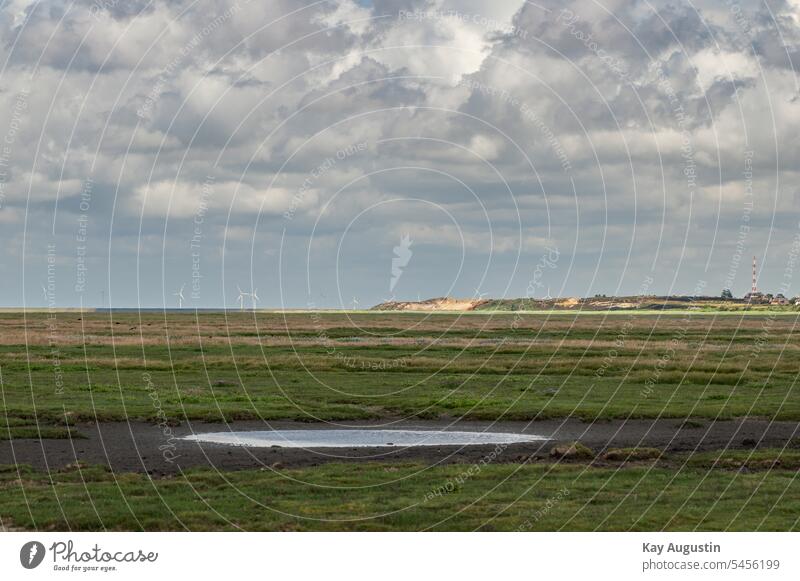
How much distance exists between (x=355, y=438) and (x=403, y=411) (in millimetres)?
9644

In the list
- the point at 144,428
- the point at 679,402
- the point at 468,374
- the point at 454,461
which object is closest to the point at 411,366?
the point at 468,374

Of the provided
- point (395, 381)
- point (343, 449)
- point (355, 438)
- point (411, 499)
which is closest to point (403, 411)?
point (355, 438)

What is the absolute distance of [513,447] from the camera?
36562 millimetres

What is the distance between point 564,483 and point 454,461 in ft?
17.4

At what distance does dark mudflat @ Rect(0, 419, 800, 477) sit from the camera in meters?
33.1

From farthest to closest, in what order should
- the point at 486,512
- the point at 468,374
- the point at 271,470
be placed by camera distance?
the point at 468,374, the point at 271,470, the point at 486,512

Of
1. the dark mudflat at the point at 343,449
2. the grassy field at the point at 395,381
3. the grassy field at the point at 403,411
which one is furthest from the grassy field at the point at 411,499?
the grassy field at the point at 395,381

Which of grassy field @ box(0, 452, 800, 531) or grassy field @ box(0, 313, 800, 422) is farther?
grassy field @ box(0, 313, 800, 422)

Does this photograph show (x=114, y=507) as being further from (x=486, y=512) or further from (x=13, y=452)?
(x=13, y=452)

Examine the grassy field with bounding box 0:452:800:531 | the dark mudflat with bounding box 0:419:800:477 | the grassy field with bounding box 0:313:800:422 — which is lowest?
the grassy field with bounding box 0:452:800:531

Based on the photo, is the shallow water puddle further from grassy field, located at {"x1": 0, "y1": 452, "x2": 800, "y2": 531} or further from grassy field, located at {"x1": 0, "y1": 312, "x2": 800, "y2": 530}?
grassy field, located at {"x1": 0, "y1": 452, "x2": 800, "y2": 531}

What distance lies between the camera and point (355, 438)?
40.2m

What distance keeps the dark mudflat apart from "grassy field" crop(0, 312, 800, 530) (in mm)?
1581

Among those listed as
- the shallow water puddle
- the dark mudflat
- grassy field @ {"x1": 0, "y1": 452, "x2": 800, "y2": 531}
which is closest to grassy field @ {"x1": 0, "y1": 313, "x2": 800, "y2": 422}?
the dark mudflat
